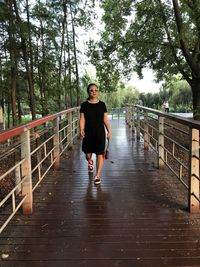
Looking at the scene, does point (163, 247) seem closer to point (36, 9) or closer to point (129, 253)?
point (129, 253)

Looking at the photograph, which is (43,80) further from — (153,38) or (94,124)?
(94,124)

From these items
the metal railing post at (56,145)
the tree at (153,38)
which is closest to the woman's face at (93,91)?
the metal railing post at (56,145)

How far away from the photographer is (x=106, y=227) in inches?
131

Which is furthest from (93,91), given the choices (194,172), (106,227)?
(106,227)

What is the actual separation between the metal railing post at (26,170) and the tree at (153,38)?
8.44m

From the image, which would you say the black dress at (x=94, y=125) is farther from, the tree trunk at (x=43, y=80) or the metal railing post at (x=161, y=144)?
the tree trunk at (x=43, y=80)

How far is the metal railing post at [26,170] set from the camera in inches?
139

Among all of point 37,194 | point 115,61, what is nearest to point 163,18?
point 115,61

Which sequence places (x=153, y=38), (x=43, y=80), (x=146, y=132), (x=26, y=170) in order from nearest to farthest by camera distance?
(x=26, y=170)
(x=146, y=132)
(x=153, y=38)
(x=43, y=80)

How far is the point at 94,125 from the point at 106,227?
1.84m

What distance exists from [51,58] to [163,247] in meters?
12.4

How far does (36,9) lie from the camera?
10.2m

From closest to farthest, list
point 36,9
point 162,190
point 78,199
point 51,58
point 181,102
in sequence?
point 78,199, point 162,190, point 36,9, point 51,58, point 181,102

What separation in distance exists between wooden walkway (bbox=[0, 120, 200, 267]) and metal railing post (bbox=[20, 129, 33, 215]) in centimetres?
11
